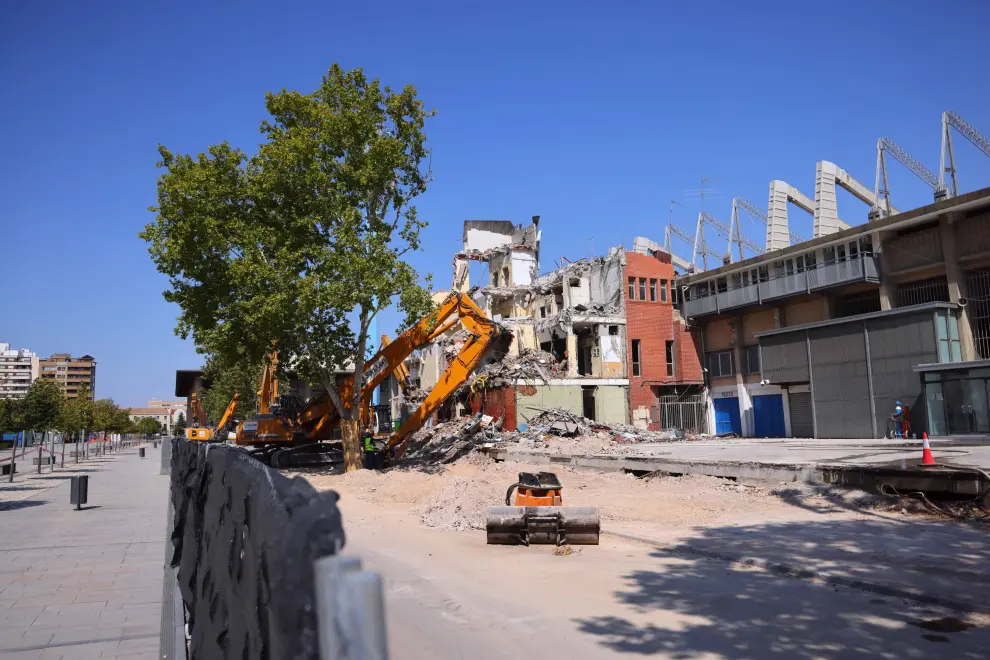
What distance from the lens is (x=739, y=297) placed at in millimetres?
44219

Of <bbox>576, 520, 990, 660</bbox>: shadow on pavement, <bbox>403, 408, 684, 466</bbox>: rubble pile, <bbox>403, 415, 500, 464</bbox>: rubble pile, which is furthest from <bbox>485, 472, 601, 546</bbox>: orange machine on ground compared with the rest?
<bbox>403, 415, 500, 464</bbox>: rubble pile

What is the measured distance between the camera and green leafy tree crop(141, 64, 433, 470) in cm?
2361

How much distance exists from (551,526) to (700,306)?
3840 centimetres

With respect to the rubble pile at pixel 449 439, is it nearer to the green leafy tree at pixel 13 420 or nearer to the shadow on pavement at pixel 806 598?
the green leafy tree at pixel 13 420

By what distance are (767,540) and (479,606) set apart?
5.70 m

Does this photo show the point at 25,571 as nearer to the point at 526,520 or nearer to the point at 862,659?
the point at 526,520

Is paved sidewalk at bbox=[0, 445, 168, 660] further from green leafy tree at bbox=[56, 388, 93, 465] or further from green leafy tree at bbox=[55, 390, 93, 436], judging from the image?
green leafy tree at bbox=[56, 388, 93, 465]

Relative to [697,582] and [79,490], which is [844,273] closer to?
[697,582]

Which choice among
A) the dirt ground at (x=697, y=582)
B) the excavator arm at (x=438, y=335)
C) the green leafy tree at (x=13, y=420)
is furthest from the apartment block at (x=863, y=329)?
the green leafy tree at (x=13, y=420)

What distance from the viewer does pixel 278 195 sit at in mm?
24797

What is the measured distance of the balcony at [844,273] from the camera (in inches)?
1423

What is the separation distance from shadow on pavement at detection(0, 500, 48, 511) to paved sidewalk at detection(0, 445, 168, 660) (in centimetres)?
3

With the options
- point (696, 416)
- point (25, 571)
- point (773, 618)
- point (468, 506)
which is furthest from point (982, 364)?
point (25, 571)

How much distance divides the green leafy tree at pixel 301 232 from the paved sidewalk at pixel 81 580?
8.16 metres
